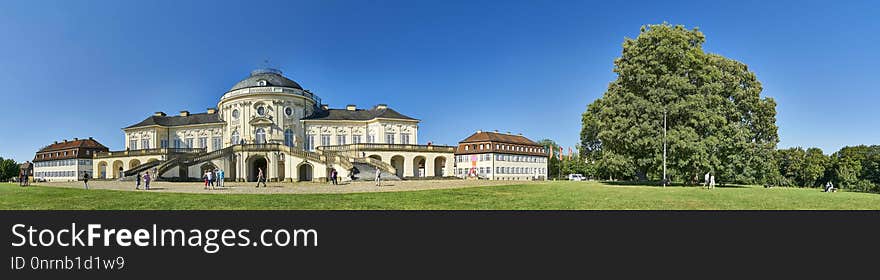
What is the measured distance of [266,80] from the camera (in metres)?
52.6

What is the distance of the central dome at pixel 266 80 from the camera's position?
2074 inches

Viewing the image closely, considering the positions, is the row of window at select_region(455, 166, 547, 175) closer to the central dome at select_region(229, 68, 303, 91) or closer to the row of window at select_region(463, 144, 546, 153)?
the row of window at select_region(463, 144, 546, 153)

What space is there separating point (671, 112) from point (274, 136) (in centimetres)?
4173

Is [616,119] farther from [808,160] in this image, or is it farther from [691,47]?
[808,160]

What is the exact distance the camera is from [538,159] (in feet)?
233

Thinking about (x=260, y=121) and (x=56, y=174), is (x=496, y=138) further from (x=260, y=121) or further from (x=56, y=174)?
(x=56, y=174)

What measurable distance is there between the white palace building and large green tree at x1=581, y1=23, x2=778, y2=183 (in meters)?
24.6

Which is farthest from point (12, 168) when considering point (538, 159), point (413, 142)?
point (538, 159)

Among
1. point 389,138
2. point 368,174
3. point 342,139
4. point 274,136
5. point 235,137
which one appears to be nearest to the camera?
point 368,174

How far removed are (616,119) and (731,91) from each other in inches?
413

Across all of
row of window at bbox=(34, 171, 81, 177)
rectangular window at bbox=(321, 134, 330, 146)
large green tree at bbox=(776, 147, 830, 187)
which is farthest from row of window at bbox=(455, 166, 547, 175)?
row of window at bbox=(34, 171, 81, 177)

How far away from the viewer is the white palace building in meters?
44.2

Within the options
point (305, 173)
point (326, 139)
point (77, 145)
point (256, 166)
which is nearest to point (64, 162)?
point (77, 145)

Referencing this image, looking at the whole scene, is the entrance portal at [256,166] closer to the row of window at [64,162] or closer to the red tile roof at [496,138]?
the red tile roof at [496,138]
